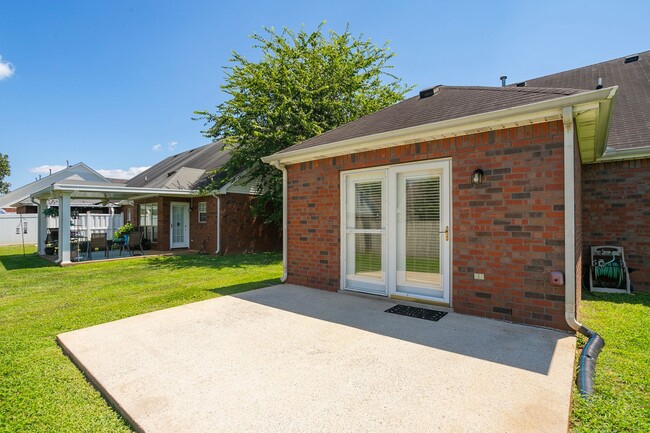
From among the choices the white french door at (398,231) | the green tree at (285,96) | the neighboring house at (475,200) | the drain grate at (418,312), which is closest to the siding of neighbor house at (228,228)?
the green tree at (285,96)

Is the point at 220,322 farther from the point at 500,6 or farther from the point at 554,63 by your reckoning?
the point at 554,63

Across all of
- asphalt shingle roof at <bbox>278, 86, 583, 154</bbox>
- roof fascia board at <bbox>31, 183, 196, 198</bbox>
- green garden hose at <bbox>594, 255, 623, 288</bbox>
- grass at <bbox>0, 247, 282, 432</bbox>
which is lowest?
grass at <bbox>0, 247, 282, 432</bbox>

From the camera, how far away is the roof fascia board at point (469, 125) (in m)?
3.42

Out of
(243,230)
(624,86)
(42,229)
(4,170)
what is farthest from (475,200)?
(4,170)

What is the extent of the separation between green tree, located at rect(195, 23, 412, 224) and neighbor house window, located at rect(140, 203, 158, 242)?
5.18m

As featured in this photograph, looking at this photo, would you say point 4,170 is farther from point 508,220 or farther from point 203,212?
point 508,220

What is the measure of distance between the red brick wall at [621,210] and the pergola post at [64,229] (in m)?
15.0

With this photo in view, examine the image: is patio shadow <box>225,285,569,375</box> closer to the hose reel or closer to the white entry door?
the hose reel

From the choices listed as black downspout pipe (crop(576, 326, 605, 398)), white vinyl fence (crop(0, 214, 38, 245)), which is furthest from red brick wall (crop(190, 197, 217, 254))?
white vinyl fence (crop(0, 214, 38, 245))

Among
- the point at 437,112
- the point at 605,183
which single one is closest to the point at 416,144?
the point at 437,112

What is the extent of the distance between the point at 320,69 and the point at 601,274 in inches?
457

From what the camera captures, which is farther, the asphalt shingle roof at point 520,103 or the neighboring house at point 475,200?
the asphalt shingle roof at point 520,103

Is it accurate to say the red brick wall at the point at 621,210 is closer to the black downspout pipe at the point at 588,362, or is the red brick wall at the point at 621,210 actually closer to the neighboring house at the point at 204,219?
the black downspout pipe at the point at 588,362

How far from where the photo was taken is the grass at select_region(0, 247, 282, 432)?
2.37 m
